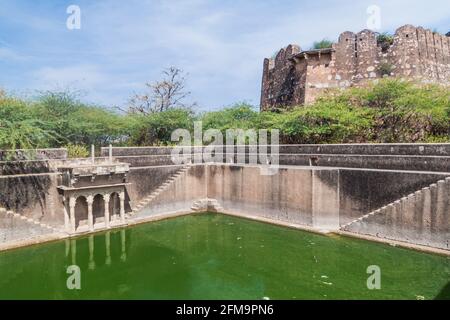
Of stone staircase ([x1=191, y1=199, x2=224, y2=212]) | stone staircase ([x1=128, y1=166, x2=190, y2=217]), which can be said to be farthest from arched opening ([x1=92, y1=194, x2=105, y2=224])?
stone staircase ([x1=191, y1=199, x2=224, y2=212])

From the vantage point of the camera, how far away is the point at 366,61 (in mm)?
15703

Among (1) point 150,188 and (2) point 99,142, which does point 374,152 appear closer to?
(1) point 150,188

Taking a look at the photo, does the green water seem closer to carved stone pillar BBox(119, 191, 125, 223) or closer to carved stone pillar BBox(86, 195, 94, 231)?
carved stone pillar BBox(86, 195, 94, 231)

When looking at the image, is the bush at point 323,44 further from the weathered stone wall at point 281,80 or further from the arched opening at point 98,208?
the arched opening at point 98,208

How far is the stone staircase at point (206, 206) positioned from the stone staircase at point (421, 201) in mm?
6025

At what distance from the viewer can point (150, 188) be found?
41.9ft

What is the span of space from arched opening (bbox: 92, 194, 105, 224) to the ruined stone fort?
1043 cm

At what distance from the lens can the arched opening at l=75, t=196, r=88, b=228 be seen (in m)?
10.8

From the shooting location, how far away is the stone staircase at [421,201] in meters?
8.21

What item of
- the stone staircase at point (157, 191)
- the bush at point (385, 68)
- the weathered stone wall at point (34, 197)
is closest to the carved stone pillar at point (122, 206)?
the stone staircase at point (157, 191)

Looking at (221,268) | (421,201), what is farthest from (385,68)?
(221,268)

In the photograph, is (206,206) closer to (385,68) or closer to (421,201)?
(421,201)

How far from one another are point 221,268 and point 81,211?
5397 millimetres
